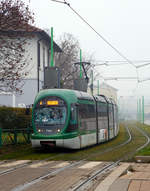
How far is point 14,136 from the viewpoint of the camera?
22797 millimetres

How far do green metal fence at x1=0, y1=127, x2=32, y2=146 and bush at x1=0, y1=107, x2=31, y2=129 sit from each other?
1.05 meters

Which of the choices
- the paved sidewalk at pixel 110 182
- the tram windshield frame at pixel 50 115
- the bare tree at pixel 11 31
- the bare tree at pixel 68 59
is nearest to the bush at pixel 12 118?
the bare tree at pixel 11 31

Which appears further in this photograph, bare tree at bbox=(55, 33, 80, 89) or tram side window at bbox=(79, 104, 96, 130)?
bare tree at bbox=(55, 33, 80, 89)

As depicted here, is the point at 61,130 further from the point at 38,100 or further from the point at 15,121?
the point at 15,121

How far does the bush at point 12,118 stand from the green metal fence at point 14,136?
1045mm

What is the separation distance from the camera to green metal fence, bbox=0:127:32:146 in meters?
21.3

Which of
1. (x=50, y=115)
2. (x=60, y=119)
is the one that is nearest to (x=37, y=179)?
(x=60, y=119)

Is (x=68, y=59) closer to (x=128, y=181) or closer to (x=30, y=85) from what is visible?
(x=30, y=85)

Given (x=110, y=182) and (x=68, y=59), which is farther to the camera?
(x=68, y=59)

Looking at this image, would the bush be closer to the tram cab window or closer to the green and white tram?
the green and white tram

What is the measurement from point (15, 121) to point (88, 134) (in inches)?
246

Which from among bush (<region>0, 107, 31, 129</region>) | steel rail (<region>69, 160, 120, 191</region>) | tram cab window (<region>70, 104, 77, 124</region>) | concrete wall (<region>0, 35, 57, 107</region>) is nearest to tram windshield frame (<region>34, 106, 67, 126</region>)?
tram cab window (<region>70, 104, 77, 124</region>)

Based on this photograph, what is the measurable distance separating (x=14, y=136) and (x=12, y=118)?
2.64 metres

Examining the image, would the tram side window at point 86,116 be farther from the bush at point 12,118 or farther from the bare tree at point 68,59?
the bare tree at point 68,59
